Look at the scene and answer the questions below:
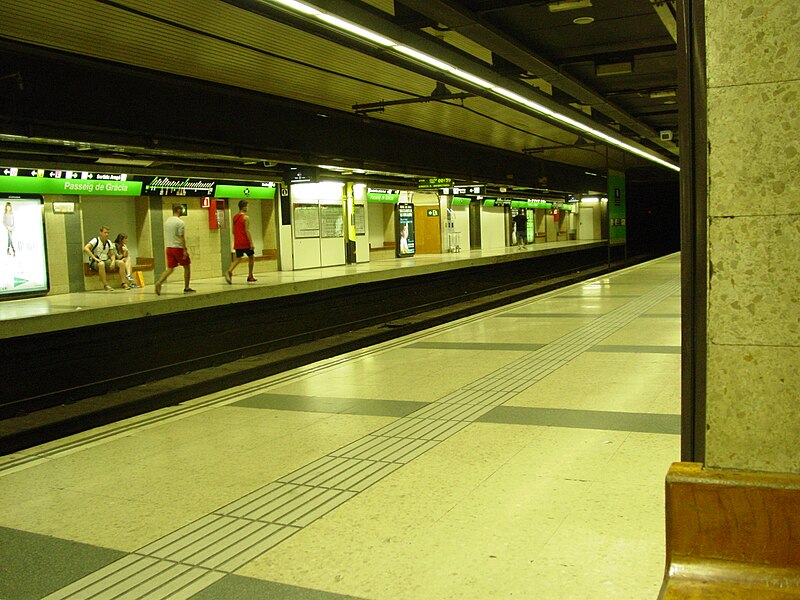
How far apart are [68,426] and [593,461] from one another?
425cm

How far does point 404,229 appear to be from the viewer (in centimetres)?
2522

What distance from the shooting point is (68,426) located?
20.0 ft

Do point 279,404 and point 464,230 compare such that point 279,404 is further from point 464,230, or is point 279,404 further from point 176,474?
point 464,230

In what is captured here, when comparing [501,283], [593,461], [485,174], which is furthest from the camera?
[501,283]

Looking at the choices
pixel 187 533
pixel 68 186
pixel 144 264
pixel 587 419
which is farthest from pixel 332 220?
pixel 187 533

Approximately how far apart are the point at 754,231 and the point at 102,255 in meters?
13.8

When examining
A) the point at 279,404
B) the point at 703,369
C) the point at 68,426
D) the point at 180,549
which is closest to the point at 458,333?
the point at 279,404

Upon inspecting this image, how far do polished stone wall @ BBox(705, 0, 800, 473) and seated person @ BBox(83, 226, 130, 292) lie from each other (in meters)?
13.5

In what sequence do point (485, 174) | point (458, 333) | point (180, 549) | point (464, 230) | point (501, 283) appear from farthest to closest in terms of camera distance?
point (464, 230)
point (501, 283)
point (485, 174)
point (458, 333)
point (180, 549)

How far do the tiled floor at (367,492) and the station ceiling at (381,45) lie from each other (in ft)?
9.12

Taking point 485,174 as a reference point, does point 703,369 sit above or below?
below

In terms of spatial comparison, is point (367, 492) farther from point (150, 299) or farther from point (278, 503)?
point (150, 299)

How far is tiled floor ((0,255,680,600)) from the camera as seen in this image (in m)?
2.79

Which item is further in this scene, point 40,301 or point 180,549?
point 40,301
